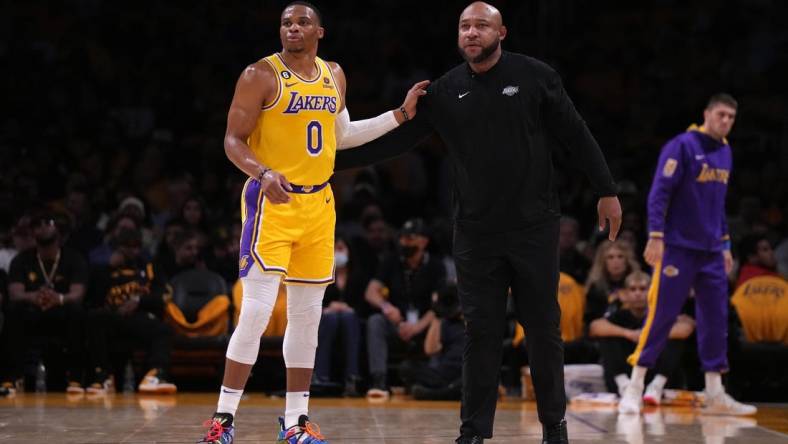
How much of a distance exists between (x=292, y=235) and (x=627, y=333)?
4408 mm

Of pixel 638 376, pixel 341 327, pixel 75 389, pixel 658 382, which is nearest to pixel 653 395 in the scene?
pixel 658 382

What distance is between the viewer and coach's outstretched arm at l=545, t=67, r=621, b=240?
5.32 meters

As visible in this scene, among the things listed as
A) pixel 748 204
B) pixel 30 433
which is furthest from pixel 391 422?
pixel 748 204

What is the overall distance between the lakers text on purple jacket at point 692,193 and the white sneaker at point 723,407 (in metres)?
1.06

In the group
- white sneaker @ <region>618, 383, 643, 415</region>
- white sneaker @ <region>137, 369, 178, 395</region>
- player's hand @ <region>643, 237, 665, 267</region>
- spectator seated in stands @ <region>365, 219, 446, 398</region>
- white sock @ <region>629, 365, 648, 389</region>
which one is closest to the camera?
player's hand @ <region>643, 237, 665, 267</region>

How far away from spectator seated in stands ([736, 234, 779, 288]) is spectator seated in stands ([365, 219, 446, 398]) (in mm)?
2595

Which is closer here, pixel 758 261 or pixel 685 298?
pixel 685 298

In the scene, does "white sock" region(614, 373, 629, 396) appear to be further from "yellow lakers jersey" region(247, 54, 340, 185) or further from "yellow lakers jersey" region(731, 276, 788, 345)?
"yellow lakers jersey" region(247, 54, 340, 185)

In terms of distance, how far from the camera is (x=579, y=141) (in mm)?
5363

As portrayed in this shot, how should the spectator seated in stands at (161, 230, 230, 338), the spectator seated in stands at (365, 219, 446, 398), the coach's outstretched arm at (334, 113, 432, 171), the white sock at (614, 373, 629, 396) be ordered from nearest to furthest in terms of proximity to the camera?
the coach's outstretched arm at (334, 113, 432, 171), the white sock at (614, 373, 629, 396), the spectator seated in stands at (365, 219, 446, 398), the spectator seated in stands at (161, 230, 230, 338)

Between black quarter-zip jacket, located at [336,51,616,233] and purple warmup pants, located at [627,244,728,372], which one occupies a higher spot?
black quarter-zip jacket, located at [336,51,616,233]

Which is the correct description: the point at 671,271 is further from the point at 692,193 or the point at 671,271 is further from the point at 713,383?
the point at 713,383

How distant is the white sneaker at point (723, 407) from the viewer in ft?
27.1

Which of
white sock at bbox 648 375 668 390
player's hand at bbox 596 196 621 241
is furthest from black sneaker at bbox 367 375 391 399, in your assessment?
player's hand at bbox 596 196 621 241
